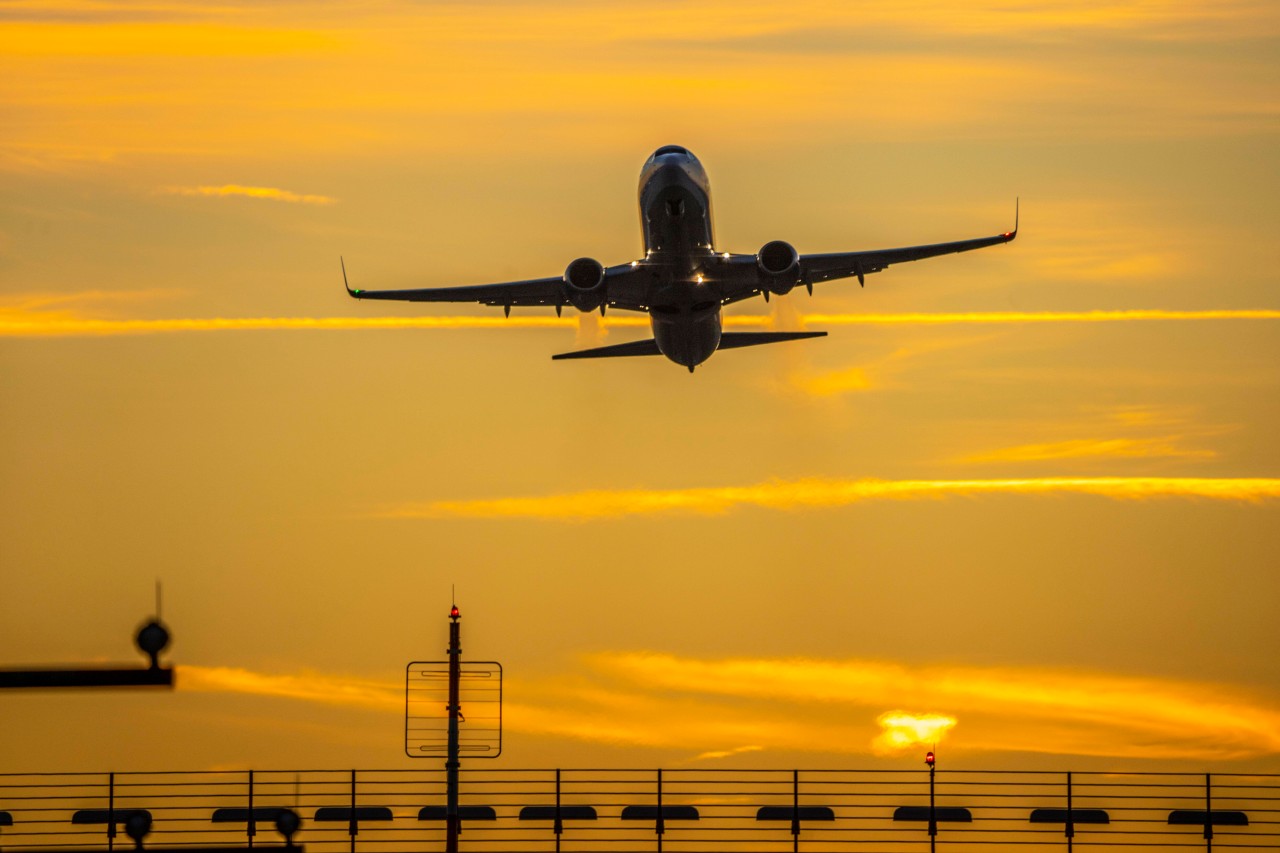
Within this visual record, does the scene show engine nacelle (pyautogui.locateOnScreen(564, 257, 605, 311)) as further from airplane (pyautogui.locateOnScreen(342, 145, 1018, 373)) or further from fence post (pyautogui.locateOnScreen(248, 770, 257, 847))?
fence post (pyautogui.locateOnScreen(248, 770, 257, 847))

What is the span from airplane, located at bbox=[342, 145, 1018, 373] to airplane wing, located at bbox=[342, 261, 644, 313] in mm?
35

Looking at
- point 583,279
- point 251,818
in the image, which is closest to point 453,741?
point 251,818

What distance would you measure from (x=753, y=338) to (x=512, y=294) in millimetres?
8839

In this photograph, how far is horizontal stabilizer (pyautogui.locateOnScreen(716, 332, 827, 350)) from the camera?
80375 millimetres

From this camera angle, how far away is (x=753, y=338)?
8150 cm

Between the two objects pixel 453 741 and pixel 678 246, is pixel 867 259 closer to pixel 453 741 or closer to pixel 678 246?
pixel 678 246

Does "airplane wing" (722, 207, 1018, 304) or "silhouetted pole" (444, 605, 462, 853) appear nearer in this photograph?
"silhouetted pole" (444, 605, 462, 853)

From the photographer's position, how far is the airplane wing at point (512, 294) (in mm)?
76500

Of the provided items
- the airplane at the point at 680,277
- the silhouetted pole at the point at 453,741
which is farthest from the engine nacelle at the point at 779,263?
the silhouetted pole at the point at 453,741

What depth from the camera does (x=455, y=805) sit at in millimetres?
56781

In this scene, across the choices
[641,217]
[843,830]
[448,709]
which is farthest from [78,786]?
[641,217]

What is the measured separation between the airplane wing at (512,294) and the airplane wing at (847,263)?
11.7 feet

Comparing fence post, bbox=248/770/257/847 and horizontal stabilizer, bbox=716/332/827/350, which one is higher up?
horizontal stabilizer, bbox=716/332/827/350

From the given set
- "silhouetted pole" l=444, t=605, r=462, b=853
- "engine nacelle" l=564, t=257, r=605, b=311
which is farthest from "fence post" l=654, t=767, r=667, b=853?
"engine nacelle" l=564, t=257, r=605, b=311
